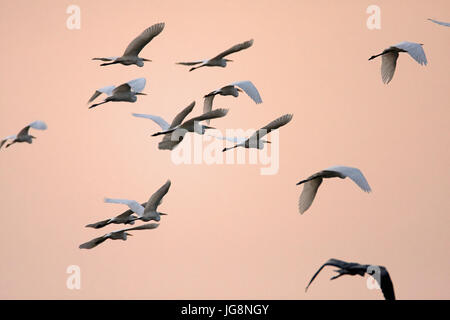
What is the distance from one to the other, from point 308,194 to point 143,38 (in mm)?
3143

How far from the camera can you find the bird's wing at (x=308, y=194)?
10062mm

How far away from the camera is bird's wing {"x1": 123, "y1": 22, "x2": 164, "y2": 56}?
11323 mm

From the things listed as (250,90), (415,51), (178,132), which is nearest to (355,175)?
(415,51)

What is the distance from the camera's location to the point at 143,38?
11656 mm

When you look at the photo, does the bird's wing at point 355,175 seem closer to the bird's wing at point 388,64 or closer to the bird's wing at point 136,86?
the bird's wing at point 388,64

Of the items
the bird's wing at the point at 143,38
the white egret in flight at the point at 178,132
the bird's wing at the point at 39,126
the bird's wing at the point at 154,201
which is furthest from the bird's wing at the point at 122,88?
the bird's wing at the point at 154,201

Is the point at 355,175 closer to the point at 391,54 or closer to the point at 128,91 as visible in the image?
the point at 391,54

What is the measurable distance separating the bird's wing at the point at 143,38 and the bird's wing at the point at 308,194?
9.02 ft

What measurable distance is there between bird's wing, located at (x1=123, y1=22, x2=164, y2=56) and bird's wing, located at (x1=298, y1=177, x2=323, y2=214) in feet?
9.02

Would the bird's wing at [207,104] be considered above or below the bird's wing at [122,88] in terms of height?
below
